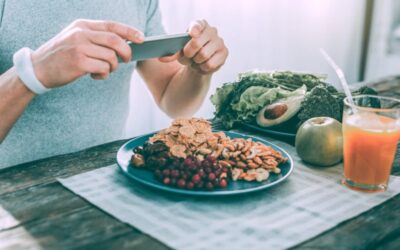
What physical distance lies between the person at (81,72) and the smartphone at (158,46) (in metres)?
0.02

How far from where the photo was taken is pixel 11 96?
1087 mm

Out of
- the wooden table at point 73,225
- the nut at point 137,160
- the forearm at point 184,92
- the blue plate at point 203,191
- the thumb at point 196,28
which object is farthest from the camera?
the forearm at point 184,92

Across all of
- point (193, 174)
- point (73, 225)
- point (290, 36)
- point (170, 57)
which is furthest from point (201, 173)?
point (290, 36)

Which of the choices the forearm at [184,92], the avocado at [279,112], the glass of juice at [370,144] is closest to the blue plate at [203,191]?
the glass of juice at [370,144]

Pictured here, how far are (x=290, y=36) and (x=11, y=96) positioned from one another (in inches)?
95.7

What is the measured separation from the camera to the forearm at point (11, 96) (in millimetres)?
1067

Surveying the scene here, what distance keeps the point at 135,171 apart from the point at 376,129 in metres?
A: 0.44

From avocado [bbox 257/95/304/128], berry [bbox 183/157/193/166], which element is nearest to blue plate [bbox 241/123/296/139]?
avocado [bbox 257/95/304/128]

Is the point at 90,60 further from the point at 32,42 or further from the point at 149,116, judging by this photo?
the point at 149,116

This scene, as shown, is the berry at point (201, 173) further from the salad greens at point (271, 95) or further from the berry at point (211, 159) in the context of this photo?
the salad greens at point (271, 95)

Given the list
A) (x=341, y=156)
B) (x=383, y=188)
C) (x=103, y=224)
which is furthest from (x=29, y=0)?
(x=383, y=188)

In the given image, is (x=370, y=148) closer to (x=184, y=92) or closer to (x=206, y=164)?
(x=206, y=164)

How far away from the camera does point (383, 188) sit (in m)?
0.97

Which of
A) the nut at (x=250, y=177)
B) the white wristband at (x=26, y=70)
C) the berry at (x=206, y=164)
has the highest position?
the white wristband at (x=26, y=70)
